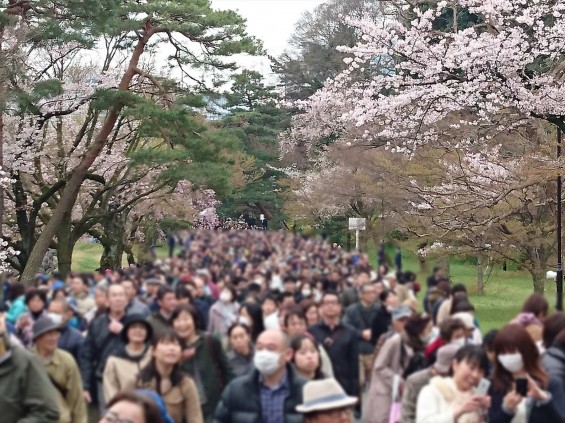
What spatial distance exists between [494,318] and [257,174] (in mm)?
6781

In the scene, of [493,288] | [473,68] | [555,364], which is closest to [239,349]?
[555,364]

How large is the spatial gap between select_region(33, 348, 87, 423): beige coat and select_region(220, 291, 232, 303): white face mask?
3.56 metres

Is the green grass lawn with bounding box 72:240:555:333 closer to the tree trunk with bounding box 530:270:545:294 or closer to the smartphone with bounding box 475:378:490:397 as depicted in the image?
the tree trunk with bounding box 530:270:545:294

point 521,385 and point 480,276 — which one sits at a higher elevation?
point 480,276

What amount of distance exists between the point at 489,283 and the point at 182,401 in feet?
24.1

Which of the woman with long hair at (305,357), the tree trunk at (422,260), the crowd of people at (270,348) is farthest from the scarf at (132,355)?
the tree trunk at (422,260)

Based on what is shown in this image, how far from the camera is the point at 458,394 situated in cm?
393

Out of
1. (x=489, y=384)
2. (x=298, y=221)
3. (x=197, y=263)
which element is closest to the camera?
(x=489, y=384)

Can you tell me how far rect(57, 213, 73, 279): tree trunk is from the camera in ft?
46.0

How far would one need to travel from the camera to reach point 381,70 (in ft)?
63.9

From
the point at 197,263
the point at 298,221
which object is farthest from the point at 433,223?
the point at 197,263

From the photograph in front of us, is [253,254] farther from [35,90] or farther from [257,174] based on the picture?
[35,90]

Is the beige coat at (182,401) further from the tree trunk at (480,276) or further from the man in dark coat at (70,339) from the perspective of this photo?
the tree trunk at (480,276)

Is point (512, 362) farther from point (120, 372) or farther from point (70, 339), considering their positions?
point (70, 339)
